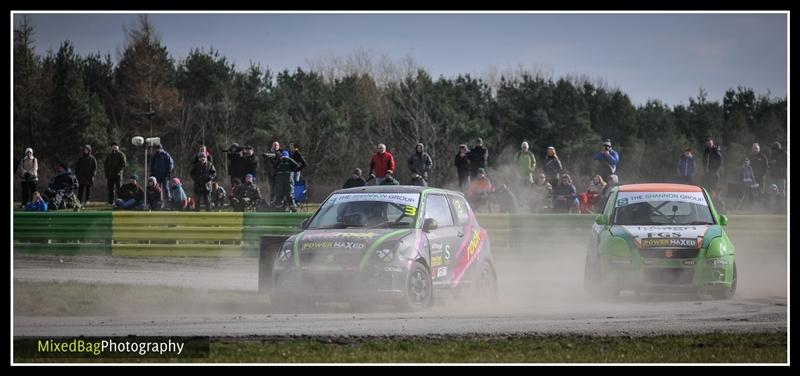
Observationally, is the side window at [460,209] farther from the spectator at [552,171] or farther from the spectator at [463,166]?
the spectator at [552,171]

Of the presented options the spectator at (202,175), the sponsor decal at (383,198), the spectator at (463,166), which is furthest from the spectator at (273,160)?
the sponsor decal at (383,198)

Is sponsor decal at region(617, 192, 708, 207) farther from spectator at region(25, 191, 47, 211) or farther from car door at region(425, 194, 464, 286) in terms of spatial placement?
spectator at region(25, 191, 47, 211)

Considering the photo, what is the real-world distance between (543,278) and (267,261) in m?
6.65

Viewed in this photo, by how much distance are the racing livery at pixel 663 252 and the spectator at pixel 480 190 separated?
Answer: 30.7 feet

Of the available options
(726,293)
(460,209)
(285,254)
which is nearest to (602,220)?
(726,293)

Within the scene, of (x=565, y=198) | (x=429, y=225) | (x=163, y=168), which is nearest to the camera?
(x=429, y=225)

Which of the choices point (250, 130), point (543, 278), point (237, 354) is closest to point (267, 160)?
point (543, 278)

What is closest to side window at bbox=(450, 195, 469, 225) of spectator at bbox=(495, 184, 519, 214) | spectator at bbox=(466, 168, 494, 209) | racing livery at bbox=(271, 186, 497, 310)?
racing livery at bbox=(271, 186, 497, 310)

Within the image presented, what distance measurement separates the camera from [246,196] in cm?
2552

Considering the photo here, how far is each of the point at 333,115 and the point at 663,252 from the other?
1638 inches

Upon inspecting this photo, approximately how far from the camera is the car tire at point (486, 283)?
1463 centimetres

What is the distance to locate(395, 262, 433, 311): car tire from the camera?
42.6 ft

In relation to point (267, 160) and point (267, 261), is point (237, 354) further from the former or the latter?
point (267, 160)

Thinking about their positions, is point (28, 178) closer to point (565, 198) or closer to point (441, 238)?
point (565, 198)
